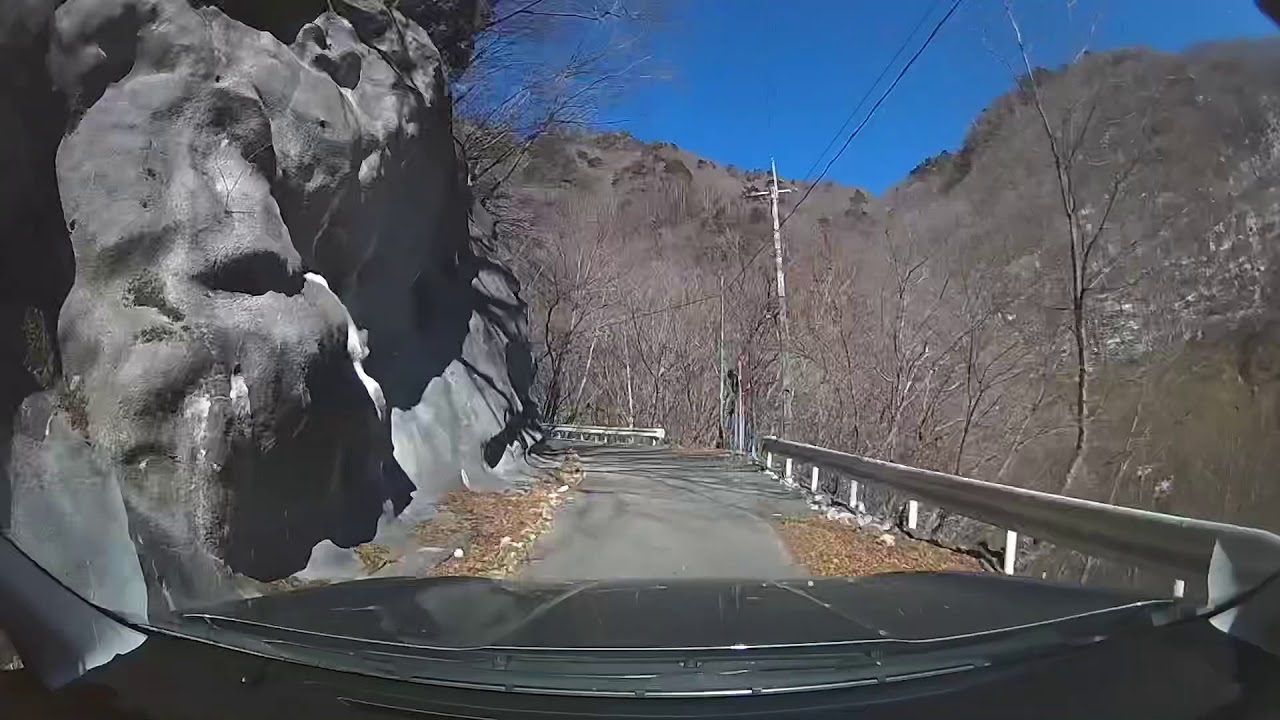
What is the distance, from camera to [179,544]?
5.53 metres

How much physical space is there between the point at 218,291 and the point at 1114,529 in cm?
621

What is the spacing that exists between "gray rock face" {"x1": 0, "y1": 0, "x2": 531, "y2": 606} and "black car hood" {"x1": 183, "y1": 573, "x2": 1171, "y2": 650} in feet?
5.37

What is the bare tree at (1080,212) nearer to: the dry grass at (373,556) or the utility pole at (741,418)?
the dry grass at (373,556)

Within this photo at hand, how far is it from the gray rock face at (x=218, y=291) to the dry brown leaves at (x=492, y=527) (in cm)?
63

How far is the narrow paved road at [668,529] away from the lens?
27.6 ft

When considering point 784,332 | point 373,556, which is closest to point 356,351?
point 373,556

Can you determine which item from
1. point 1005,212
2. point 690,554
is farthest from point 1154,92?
point 690,554

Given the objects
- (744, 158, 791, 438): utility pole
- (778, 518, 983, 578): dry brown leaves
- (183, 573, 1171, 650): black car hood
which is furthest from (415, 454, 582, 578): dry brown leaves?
(744, 158, 791, 438): utility pole

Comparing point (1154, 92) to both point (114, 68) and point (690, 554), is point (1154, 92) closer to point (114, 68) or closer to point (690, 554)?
point (690, 554)

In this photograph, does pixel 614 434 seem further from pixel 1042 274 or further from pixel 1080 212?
pixel 1080 212

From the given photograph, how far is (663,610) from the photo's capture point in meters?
4.12

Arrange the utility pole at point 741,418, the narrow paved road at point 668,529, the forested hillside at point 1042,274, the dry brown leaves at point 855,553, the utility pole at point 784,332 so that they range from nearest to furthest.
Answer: the forested hillside at point 1042,274 → the narrow paved road at point 668,529 → the dry brown leaves at point 855,553 → the utility pole at point 784,332 → the utility pole at point 741,418

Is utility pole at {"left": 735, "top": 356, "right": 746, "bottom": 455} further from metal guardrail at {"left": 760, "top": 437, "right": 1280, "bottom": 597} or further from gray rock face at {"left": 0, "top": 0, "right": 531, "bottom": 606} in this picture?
gray rock face at {"left": 0, "top": 0, "right": 531, "bottom": 606}

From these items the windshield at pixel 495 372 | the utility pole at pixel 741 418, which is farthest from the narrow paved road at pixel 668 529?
the utility pole at pixel 741 418
